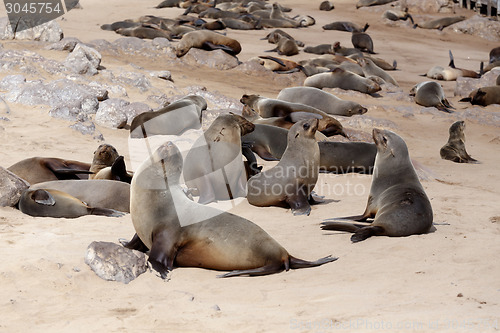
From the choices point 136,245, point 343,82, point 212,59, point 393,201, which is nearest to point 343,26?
point 212,59

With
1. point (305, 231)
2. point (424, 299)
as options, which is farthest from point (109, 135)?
point (424, 299)

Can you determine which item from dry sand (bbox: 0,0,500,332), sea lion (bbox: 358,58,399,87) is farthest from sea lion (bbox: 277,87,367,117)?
sea lion (bbox: 358,58,399,87)

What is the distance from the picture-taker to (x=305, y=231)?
5.13 metres

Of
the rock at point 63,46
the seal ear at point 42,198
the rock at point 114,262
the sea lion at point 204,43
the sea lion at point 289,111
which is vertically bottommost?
the sea lion at point 204,43

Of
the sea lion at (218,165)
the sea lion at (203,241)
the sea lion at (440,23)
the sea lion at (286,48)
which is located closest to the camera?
the sea lion at (203,241)

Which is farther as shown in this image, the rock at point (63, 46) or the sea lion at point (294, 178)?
the rock at point (63, 46)

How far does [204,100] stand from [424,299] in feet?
22.0

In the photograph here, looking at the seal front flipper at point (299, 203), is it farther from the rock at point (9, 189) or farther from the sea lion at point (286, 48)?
the sea lion at point (286, 48)

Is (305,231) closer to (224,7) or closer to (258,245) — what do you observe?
(258,245)

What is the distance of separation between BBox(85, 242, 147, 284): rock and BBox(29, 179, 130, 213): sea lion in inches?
65.8

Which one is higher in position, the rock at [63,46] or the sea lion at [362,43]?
the rock at [63,46]

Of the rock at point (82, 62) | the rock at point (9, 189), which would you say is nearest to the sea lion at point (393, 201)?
the rock at point (9, 189)

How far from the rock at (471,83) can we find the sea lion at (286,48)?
4162 millimetres

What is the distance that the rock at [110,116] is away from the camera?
8.68 m
